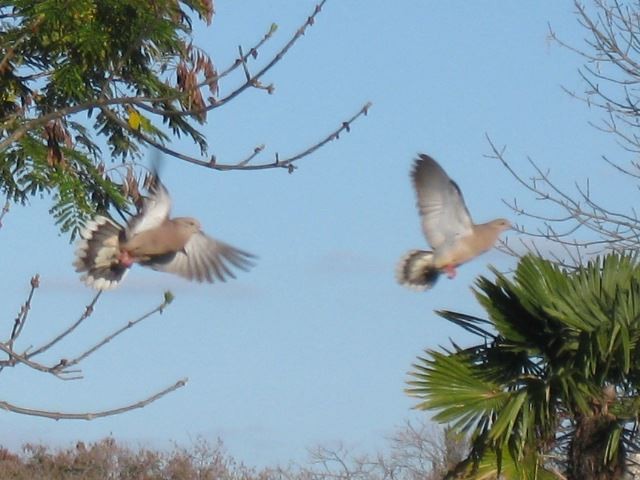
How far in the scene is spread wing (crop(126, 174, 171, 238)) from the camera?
6.95m

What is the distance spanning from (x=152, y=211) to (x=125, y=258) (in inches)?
11.2

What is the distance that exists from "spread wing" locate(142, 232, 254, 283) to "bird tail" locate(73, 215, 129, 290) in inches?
6.5

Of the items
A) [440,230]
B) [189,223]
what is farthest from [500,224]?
[189,223]

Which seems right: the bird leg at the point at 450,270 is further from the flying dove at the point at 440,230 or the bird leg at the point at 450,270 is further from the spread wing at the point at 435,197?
the spread wing at the point at 435,197

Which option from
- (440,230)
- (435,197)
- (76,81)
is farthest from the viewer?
(435,197)

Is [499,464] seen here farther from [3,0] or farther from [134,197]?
[3,0]

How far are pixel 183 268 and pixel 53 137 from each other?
0.92 m

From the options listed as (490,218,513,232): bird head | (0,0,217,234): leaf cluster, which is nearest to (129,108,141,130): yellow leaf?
(0,0,217,234): leaf cluster

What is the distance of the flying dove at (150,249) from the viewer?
6.85 metres

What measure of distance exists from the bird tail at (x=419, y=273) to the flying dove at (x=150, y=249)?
1.80 metres

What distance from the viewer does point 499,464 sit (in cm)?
961

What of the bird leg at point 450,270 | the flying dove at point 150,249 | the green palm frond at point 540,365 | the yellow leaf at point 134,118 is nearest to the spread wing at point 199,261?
the flying dove at point 150,249

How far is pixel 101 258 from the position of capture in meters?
6.99

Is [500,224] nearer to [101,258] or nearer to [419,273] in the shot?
[419,273]
